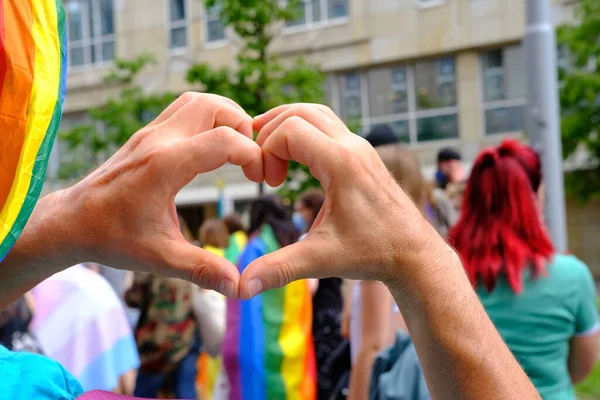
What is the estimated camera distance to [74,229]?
1017 mm

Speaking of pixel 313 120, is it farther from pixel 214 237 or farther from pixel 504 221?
pixel 214 237

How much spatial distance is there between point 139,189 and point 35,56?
23 cm

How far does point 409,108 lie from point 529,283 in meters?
15.6

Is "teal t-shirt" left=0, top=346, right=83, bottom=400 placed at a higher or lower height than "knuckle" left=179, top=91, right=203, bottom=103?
lower

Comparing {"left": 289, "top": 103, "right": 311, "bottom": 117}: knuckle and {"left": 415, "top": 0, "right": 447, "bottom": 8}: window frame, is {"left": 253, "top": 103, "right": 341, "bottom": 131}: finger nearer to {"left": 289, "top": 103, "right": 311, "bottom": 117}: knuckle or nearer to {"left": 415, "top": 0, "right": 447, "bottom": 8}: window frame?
{"left": 289, "top": 103, "right": 311, "bottom": 117}: knuckle

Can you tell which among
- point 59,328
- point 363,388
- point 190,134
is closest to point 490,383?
point 190,134

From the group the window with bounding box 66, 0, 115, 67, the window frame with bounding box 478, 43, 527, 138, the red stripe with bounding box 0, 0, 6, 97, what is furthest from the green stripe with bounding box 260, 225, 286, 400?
the window with bounding box 66, 0, 115, 67

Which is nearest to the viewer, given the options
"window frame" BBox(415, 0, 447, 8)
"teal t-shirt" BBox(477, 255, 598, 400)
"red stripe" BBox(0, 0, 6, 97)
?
"red stripe" BBox(0, 0, 6, 97)

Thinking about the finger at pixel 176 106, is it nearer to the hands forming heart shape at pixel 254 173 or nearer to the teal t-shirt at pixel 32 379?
the hands forming heart shape at pixel 254 173

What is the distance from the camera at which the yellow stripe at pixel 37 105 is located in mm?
793

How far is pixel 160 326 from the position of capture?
14.1 ft

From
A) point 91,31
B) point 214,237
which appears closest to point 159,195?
point 214,237

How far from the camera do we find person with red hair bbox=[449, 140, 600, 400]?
7.89ft

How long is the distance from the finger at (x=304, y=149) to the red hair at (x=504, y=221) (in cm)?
162
